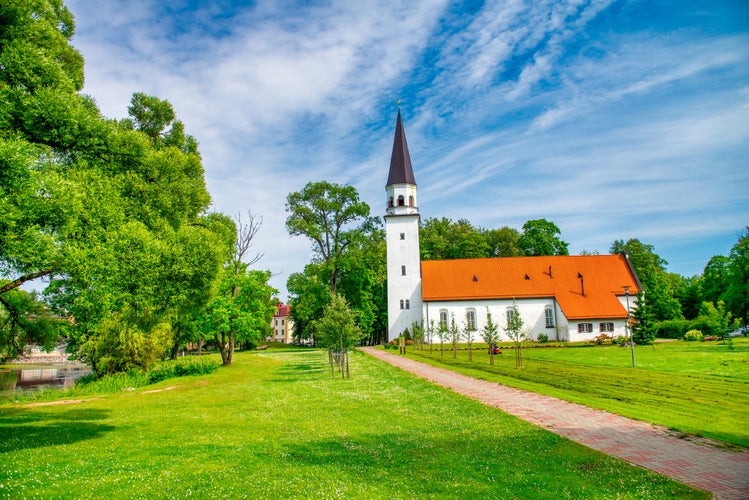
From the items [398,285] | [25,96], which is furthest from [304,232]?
[25,96]

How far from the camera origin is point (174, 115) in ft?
77.9

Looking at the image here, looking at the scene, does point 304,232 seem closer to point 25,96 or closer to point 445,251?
point 445,251

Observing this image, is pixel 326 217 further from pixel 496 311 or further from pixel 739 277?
pixel 739 277

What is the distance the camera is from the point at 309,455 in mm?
8586

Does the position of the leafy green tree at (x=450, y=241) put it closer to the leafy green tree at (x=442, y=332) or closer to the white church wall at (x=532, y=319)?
the white church wall at (x=532, y=319)

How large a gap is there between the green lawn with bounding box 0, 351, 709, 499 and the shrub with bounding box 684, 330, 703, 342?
35.7 meters

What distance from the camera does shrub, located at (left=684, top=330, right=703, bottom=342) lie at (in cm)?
4026

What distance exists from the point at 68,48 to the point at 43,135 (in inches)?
175

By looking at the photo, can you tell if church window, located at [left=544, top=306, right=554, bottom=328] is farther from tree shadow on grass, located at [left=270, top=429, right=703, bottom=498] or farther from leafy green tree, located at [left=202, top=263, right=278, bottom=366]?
tree shadow on grass, located at [left=270, top=429, right=703, bottom=498]

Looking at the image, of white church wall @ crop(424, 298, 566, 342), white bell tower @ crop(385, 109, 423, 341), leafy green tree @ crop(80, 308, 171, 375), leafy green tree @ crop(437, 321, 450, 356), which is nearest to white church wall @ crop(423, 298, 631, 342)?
white church wall @ crop(424, 298, 566, 342)

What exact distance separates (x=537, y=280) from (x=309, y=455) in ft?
142

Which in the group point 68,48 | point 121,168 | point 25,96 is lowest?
point 121,168

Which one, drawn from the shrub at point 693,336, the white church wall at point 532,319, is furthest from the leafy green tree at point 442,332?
the shrub at point 693,336

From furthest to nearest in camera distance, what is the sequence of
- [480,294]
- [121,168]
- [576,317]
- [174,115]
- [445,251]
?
[445,251], [480,294], [576,317], [174,115], [121,168]
